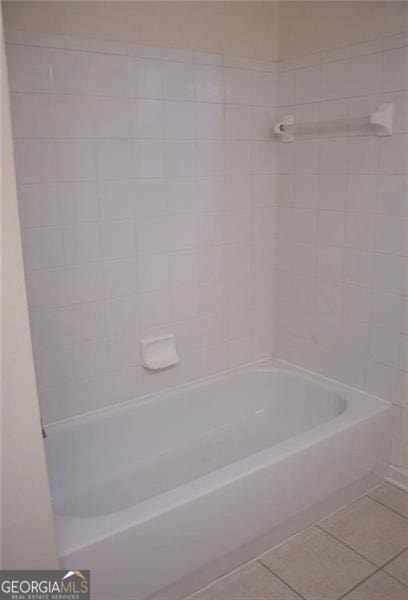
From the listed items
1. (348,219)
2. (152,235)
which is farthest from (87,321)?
(348,219)

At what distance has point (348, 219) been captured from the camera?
235 cm

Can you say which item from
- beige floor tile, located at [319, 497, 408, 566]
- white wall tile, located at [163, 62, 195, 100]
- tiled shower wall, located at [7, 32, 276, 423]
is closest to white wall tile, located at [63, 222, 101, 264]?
tiled shower wall, located at [7, 32, 276, 423]

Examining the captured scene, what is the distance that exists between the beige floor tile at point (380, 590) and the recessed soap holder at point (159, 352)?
118 cm

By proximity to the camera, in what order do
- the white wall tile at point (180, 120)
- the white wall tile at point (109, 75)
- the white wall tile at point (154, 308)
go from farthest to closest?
the white wall tile at point (154, 308)
the white wall tile at point (180, 120)
the white wall tile at point (109, 75)

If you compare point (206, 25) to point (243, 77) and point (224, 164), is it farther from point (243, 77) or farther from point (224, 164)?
point (224, 164)

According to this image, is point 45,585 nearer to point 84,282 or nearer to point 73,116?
point 84,282

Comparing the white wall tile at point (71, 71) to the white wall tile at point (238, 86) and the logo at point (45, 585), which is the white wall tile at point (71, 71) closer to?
the white wall tile at point (238, 86)

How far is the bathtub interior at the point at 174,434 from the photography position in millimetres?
2174

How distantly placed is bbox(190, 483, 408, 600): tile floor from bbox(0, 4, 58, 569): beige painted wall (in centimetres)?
75

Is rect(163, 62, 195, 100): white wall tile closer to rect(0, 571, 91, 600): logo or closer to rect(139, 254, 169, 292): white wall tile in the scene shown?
rect(139, 254, 169, 292): white wall tile

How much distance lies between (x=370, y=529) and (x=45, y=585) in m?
1.33

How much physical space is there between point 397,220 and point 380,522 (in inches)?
50.0

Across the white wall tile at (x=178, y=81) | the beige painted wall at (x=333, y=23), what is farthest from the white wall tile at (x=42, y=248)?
the beige painted wall at (x=333, y=23)

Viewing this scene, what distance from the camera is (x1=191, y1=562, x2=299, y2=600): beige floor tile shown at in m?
1.79
